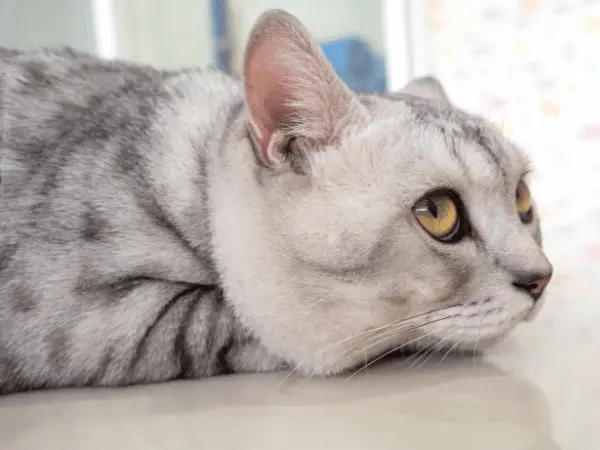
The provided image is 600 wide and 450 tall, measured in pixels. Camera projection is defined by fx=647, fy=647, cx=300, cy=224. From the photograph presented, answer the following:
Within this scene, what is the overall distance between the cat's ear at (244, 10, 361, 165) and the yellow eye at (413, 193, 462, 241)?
6.0 inches

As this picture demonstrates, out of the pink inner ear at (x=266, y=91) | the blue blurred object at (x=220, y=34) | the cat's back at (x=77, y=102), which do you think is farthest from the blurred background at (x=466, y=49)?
the pink inner ear at (x=266, y=91)

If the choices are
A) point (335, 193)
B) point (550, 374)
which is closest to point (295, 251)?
point (335, 193)

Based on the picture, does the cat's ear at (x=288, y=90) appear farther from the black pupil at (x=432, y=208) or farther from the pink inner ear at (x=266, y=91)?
the black pupil at (x=432, y=208)

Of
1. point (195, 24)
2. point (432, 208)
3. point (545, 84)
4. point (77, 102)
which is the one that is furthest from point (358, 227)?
point (545, 84)

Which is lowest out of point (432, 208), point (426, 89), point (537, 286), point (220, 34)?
point (537, 286)

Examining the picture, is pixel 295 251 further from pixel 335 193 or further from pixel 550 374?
pixel 550 374

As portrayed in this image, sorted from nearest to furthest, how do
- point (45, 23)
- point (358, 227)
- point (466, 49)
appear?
1. point (358, 227)
2. point (45, 23)
3. point (466, 49)

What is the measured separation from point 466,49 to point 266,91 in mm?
1930

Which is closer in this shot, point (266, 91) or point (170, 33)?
point (266, 91)

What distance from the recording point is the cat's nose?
2.60 ft

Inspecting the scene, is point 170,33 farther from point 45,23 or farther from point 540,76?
point 540,76

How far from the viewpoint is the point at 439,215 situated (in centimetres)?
80

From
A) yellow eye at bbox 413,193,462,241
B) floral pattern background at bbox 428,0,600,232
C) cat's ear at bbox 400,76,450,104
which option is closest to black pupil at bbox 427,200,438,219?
yellow eye at bbox 413,193,462,241

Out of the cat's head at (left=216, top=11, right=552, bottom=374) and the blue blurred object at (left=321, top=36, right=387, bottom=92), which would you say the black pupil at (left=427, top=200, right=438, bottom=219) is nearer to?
the cat's head at (left=216, top=11, right=552, bottom=374)
